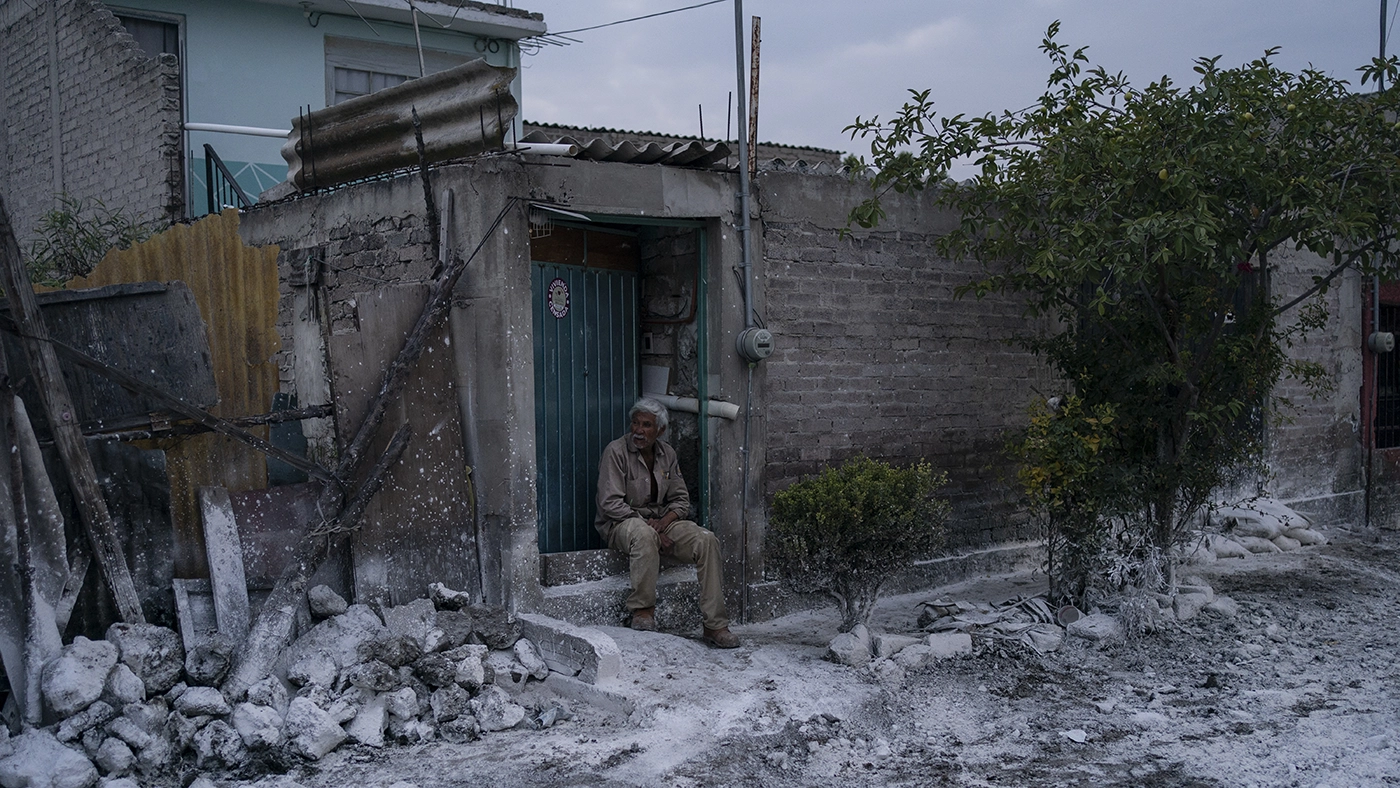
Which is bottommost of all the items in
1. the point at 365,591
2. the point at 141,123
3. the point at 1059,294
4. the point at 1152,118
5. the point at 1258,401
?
the point at 365,591

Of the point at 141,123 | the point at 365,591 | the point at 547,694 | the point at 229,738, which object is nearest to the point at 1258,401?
the point at 547,694

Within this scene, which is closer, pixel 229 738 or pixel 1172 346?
pixel 229 738

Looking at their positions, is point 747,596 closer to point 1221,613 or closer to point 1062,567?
point 1062,567

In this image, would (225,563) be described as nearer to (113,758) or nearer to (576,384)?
(113,758)

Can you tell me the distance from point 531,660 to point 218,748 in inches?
59.4

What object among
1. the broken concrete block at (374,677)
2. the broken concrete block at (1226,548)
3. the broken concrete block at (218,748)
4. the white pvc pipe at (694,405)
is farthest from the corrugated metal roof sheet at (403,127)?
the broken concrete block at (1226,548)

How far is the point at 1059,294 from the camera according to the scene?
704cm

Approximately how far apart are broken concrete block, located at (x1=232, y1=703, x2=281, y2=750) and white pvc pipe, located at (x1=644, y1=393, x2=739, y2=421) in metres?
3.00

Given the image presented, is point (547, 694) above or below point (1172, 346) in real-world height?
below

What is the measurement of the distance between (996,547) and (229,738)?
5506 millimetres

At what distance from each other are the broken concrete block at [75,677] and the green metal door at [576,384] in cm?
257

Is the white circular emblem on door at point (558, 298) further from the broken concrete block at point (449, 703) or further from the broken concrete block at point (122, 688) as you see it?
the broken concrete block at point (122, 688)

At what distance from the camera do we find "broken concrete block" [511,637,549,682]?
5.35 metres

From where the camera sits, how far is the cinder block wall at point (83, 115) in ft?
31.4
